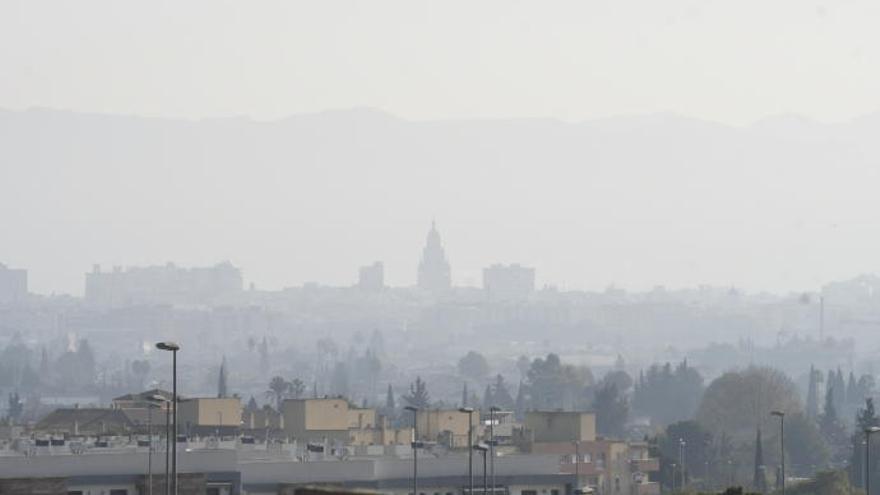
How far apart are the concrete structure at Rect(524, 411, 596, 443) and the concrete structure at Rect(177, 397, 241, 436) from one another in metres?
10.4

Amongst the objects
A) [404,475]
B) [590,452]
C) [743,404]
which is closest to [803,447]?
[743,404]

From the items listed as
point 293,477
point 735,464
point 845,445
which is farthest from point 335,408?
point 845,445

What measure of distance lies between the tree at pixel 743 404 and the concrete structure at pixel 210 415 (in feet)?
186

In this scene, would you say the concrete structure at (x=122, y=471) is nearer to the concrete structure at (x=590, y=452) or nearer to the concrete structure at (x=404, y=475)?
the concrete structure at (x=404, y=475)

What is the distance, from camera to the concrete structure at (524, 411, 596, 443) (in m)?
113

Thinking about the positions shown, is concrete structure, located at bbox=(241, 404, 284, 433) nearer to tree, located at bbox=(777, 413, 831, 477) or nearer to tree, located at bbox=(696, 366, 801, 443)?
tree, located at bbox=(777, 413, 831, 477)

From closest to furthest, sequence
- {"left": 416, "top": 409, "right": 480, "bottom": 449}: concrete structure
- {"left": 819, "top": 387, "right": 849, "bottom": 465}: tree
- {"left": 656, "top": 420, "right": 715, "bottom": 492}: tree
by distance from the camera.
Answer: {"left": 416, "top": 409, "right": 480, "bottom": 449}: concrete structure
{"left": 656, "top": 420, "right": 715, "bottom": 492}: tree
{"left": 819, "top": 387, "right": 849, "bottom": 465}: tree

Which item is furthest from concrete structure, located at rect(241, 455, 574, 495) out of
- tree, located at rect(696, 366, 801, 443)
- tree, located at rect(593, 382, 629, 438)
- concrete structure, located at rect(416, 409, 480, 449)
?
tree, located at rect(593, 382, 629, 438)

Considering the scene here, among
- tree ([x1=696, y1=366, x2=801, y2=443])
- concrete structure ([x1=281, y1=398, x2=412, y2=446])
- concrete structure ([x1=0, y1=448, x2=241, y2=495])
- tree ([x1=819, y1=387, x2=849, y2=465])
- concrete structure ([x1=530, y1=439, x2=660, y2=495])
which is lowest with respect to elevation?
concrete structure ([x1=0, y1=448, x2=241, y2=495])

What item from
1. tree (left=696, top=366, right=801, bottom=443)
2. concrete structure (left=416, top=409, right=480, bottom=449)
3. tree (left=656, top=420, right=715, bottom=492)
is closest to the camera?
concrete structure (left=416, top=409, right=480, bottom=449)

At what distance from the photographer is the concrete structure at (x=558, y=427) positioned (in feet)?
371

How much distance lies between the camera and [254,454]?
3174 inches

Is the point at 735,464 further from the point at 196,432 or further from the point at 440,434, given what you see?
the point at 196,432

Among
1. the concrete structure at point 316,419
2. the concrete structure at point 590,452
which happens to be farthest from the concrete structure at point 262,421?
the concrete structure at point 590,452
